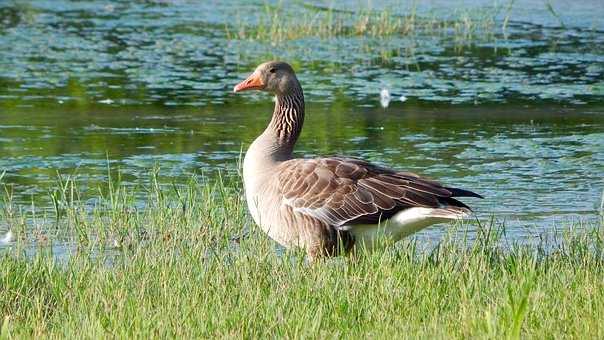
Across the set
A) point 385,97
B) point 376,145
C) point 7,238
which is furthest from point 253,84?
point 385,97

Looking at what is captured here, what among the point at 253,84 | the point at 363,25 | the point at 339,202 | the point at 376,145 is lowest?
the point at 376,145

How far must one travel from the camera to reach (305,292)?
20.6 feet

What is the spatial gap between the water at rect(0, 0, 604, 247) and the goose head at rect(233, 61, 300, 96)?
208 centimetres

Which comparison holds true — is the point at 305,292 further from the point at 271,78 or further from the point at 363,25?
the point at 363,25

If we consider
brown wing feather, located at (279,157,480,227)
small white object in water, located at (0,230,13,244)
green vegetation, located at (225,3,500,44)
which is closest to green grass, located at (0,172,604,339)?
brown wing feather, located at (279,157,480,227)

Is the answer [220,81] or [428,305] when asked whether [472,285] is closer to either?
[428,305]

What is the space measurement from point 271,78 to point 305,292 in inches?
95.8

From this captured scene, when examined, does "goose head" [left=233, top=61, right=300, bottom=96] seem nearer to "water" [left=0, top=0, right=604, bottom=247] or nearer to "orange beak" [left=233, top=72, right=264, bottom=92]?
"orange beak" [left=233, top=72, right=264, bottom=92]

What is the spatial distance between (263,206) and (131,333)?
7.03 ft

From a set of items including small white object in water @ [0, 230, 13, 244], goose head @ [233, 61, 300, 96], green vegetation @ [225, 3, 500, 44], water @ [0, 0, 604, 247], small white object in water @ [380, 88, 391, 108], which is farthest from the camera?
green vegetation @ [225, 3, 500, 44]

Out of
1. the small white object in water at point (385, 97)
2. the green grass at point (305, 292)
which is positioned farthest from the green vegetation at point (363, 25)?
the green grass at point (305, 292)

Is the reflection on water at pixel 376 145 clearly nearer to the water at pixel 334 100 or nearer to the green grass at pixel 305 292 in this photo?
the water at pixel 334 100

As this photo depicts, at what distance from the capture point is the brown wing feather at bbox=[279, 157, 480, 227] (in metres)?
7.30

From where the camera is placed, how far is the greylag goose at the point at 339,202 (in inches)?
287
